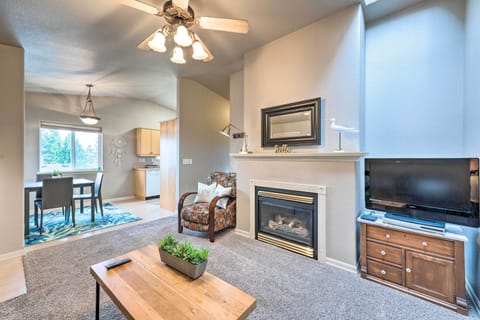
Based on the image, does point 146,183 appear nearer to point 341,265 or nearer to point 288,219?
point 288,219

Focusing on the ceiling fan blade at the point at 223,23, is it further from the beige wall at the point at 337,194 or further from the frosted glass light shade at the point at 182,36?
the beige wall at the point at 337,194

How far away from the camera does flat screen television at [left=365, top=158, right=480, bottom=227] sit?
1.77 metres

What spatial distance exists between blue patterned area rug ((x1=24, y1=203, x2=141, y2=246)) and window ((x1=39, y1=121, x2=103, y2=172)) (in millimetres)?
1184

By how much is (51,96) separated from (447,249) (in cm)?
741

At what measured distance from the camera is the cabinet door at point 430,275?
69.0 inches

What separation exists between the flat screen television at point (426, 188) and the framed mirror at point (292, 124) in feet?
2.47

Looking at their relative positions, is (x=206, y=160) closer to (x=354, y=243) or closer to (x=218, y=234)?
(x=218, y=234)

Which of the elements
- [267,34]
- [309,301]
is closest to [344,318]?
[309,301]

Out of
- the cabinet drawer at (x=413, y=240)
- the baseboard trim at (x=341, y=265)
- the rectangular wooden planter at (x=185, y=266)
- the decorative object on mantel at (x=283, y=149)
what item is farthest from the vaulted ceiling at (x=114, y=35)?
the baseboard trim at (x=341, y=265)

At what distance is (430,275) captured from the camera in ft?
6.02

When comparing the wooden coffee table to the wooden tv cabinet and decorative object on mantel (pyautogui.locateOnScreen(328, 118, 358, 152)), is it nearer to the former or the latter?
the wooden tv cabinet

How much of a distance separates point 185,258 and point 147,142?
5643mm

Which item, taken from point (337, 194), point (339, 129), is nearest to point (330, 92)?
point (339, 129)

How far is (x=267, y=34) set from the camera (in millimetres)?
2953
